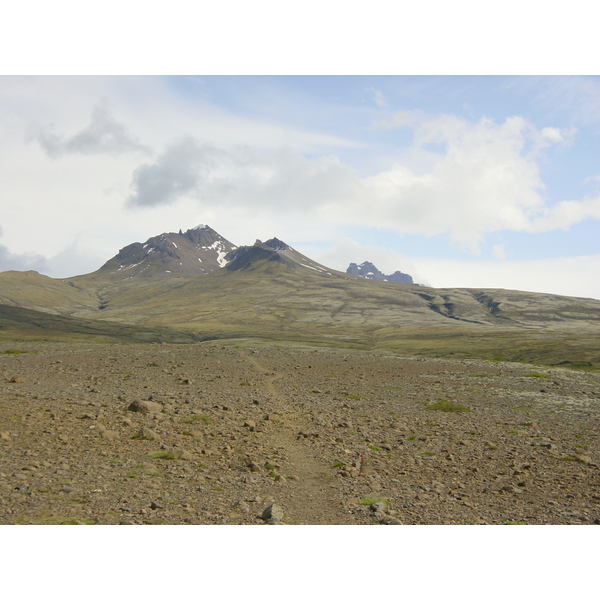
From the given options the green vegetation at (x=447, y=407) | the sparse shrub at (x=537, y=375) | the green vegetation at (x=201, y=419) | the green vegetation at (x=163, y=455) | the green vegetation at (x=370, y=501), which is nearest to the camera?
the green vegetation at (x=370, y=501)

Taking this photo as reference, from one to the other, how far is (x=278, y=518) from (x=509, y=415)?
18754mm

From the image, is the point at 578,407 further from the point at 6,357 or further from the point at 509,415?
the point at 6,357

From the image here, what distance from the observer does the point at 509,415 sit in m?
26.1

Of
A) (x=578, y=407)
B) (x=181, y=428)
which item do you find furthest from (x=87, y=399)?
(x=578, y=407)

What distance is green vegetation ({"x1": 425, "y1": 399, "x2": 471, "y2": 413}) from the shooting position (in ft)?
88.2

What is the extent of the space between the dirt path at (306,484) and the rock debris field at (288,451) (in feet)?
0.23

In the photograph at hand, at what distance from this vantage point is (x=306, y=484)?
1499 centimetres

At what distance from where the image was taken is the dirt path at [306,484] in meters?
12.4

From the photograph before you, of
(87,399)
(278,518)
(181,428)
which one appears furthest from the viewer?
(87,399)

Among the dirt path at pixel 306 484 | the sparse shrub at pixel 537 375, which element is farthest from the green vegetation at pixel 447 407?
the sparse shrub at pixel 537 375

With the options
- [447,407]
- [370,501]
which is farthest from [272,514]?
[447,407]

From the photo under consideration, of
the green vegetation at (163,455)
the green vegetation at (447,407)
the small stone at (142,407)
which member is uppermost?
the green vegetation at (447,407)

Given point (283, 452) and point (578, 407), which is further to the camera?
point (578, 407)

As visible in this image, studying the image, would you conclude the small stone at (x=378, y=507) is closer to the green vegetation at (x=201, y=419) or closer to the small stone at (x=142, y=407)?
the green vegetation at (x=201, y=419)
